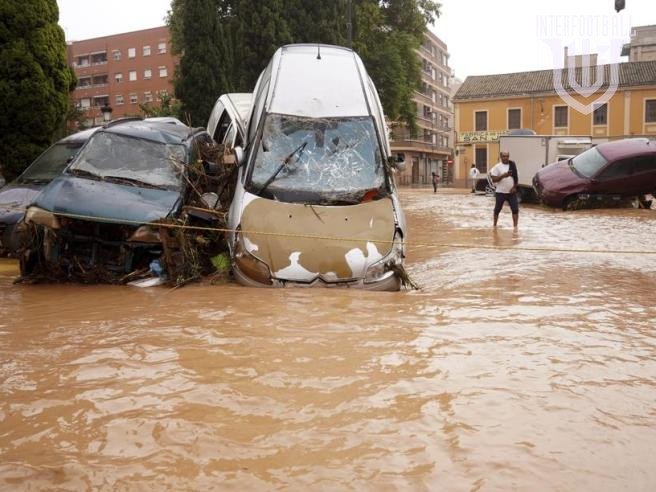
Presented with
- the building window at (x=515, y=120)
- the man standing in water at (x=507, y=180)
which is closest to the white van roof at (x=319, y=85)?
the man standing in water at (x=507, y=180)

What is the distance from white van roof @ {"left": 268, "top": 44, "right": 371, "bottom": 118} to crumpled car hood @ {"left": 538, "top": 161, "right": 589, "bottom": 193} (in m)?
9.82

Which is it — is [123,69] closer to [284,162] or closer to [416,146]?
[416,146]

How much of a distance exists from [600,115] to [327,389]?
50.5m

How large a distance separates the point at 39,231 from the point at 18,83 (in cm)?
805

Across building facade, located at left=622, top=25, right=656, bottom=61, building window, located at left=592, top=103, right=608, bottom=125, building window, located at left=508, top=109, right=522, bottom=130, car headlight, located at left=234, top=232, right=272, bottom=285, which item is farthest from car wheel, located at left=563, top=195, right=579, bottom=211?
building facade, located at left=622, top=25, right=656, bottom=61

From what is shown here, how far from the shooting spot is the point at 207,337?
4699mm

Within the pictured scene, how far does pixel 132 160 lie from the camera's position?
7828 millimetres

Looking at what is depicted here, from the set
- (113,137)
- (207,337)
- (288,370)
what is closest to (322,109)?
(113,137)

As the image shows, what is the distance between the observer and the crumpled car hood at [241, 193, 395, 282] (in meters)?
6.17

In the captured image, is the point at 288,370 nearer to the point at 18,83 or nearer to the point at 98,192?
the point at 98,192

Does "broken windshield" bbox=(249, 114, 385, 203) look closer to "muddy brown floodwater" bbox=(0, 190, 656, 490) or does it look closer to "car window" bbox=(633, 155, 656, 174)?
"muddy brown floodwater" bbox=(0, 190, 656, 490)

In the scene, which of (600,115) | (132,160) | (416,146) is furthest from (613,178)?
(416,146)

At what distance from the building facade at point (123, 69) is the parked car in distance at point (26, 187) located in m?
56.5

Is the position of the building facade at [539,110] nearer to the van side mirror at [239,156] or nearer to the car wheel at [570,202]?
the car wheel at [570,202]
